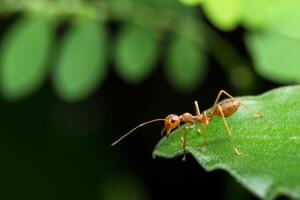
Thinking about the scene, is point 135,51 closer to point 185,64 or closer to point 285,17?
point 185,64

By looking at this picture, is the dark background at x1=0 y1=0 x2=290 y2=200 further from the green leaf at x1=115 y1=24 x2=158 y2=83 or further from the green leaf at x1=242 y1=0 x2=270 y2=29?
the green leaf at x1=242 y1=0 x2=270 y2=29

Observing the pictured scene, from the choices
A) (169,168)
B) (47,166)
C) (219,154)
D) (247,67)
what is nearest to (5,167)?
(47,166)

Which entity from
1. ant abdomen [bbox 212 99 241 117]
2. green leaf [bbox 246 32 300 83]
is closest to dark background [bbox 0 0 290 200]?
green leaf [bbox 246 32 300 83]

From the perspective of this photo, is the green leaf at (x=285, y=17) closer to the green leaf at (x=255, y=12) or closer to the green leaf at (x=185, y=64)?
the green leaf at (x=255, y=12)

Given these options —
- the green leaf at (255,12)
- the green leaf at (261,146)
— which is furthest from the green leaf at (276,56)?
the green leaf at (261,146)

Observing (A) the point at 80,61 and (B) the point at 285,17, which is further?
(A) the point at 80,61

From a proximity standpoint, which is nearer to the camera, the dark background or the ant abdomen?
the ant abdomen

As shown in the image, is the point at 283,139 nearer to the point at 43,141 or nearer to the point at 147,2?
the point at 147,2

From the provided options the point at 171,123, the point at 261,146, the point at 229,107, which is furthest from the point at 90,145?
the point at 261,146
